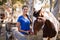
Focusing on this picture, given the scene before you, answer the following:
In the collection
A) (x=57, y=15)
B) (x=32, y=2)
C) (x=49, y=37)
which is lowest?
(x=49, y=37)

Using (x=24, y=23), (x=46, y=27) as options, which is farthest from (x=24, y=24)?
(x=46, y=27)

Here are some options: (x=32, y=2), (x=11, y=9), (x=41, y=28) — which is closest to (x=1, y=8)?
(x=11, y=9)

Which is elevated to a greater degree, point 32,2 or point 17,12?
point 32,2

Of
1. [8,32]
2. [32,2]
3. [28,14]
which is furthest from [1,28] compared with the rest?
[32,2]

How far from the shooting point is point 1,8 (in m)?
2.01

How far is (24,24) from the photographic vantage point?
2.04m

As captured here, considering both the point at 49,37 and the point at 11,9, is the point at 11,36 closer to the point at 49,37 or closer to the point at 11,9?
the point at 11,9

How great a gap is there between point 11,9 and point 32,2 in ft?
0.90

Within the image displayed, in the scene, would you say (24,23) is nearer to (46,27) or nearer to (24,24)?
(24,24)

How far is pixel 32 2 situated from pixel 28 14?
16 centimetres

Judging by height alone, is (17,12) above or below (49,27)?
above

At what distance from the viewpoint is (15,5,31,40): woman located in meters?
2.04

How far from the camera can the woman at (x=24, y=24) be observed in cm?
204

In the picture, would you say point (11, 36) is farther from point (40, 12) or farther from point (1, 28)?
point (40, 12)
